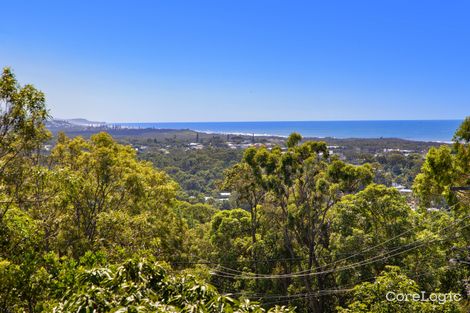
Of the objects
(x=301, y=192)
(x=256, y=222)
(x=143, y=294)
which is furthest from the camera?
(x=256, y=222)

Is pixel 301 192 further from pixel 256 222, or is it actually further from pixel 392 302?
pixel 392 302

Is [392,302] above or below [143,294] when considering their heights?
below

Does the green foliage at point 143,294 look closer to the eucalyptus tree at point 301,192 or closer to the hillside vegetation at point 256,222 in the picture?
the hillside vegetation at point 256,222

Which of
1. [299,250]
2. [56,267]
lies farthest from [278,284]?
[56,267]

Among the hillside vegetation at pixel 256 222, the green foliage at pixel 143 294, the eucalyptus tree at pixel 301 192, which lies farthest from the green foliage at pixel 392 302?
the eucalyptus tree at pixel 301 192

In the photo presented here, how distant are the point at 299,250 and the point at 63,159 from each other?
11.2m

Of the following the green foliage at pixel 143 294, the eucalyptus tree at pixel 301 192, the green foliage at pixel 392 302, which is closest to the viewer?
the green foliage at pixel 143 294

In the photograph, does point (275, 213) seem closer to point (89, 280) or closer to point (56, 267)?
point (56, 267)

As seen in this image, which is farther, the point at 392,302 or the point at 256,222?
the point at 256,222

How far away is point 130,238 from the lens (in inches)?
404

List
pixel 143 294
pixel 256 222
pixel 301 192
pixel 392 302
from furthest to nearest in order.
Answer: pixel 256 222 → pixel 301 192 → pixel 392 302 → pixel 143 294

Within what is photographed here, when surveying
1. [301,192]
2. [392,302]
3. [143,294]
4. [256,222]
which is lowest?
[256,222]

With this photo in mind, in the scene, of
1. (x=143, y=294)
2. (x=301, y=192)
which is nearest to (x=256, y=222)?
(x=301, y=192)

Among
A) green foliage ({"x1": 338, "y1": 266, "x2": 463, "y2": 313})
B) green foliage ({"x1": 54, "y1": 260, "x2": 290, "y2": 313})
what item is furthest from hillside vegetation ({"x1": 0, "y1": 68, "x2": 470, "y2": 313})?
green foliage ({"x1": 54, "y1": 260, "x2": 290, "y2": 313})
